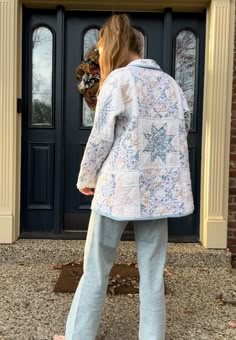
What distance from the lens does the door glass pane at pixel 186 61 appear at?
4656mm

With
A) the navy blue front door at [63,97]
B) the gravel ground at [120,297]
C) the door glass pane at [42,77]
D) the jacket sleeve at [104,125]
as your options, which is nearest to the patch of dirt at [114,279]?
the gravel ground at [120,297]

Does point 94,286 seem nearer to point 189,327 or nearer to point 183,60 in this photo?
point 189,327

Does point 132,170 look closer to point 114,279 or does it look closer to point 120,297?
point 120,297

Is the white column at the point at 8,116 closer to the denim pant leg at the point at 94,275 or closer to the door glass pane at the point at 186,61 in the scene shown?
the door glass pane at the point at 186,61

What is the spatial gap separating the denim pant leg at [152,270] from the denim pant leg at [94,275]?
14 centimetres

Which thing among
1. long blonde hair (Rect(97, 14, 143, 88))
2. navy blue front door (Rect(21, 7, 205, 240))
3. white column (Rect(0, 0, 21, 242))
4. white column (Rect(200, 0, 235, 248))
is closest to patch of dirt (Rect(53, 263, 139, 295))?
navy blue front door (Rect(21, 7, 205, 240))

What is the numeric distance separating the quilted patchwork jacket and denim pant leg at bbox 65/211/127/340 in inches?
4.8

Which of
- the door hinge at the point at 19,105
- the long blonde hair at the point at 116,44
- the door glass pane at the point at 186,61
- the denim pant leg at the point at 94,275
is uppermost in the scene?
the door glass pane at the point at 186,61

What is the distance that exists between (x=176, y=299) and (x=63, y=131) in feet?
6.45

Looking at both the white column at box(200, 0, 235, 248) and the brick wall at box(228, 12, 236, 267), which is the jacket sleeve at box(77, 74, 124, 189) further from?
the brick wall at box(228, 12, 236, 267)

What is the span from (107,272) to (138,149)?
26.0 inches

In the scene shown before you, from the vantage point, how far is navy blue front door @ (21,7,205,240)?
4.63 meters

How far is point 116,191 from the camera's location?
239 centimetres

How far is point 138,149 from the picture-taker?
7.81 ft
